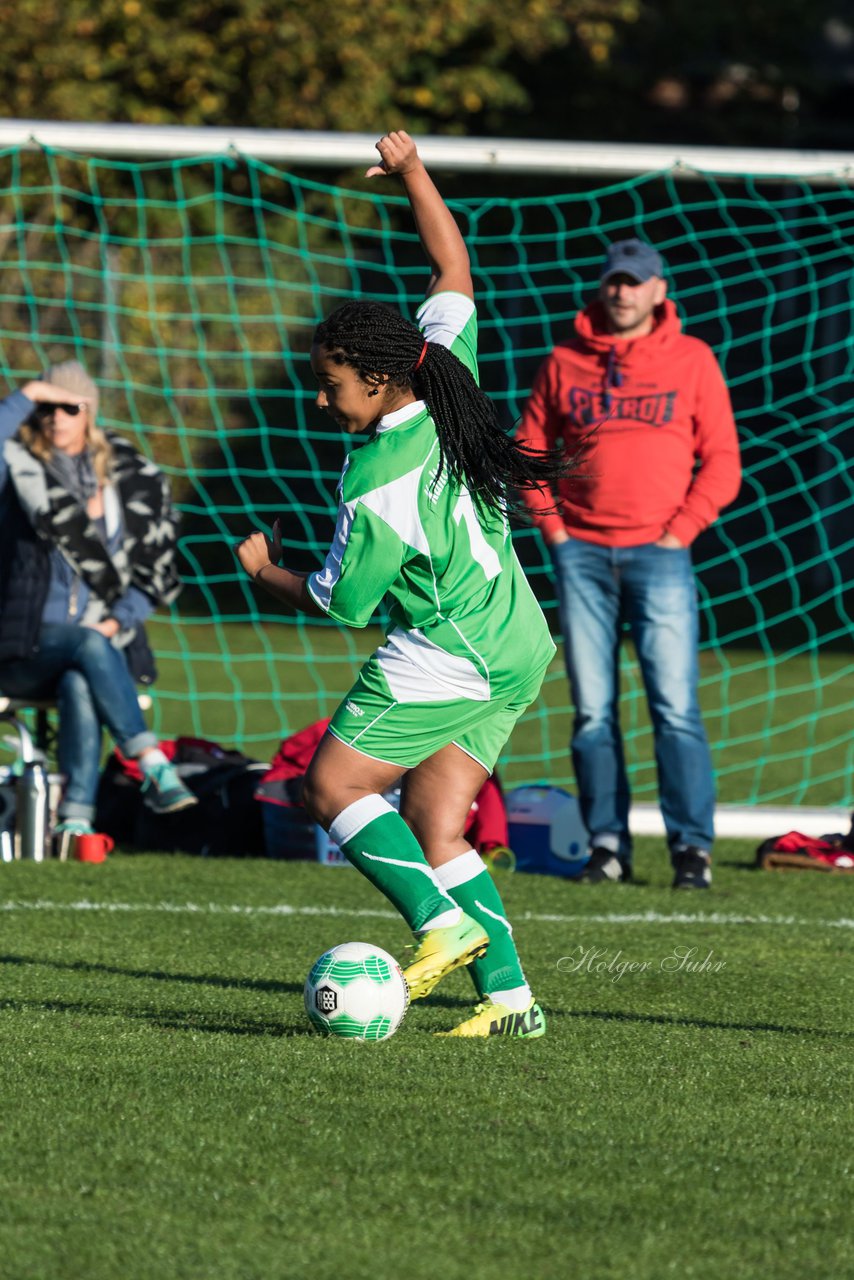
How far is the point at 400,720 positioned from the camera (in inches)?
165

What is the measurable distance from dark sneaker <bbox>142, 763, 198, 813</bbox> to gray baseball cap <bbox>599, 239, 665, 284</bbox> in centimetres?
243

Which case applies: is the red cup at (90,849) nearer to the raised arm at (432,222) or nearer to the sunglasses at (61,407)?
the sunglasses at (61,407)

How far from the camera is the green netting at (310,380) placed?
36.9 ft

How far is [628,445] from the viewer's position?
6887mm

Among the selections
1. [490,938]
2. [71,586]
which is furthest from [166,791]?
[490,938]

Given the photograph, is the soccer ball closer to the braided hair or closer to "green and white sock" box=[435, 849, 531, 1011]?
"green and white sock" box=[435, 849, 531, 1011]

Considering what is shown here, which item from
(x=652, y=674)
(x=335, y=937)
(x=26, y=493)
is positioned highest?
(x=26, y=493)

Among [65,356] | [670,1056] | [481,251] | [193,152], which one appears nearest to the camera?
[670,1056]

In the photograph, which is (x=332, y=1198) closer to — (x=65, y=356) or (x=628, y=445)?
(x=628, y=445)

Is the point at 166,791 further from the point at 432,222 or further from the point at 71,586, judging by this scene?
the point at 432,222

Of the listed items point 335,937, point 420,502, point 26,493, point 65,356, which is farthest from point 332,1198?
point 65,356

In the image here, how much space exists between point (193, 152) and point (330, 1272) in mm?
6124

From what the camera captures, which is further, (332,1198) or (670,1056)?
(670,1056)

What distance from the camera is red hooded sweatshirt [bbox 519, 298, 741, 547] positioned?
22.6 ft
